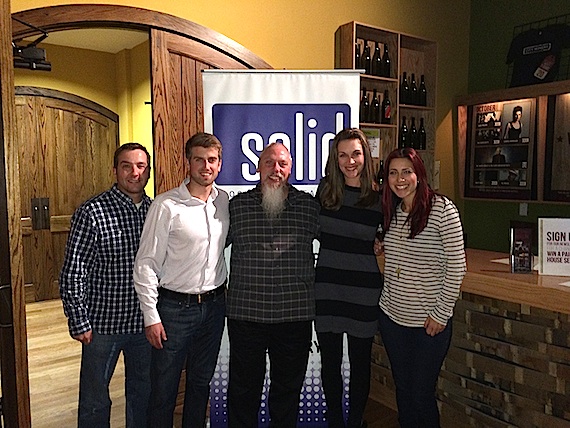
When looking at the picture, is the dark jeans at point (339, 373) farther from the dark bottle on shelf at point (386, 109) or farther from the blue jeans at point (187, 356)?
the dark bottle on shelf at point (386, 109)

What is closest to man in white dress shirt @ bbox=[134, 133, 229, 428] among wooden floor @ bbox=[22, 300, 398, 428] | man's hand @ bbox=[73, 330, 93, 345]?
man's hand @ bbox=[73, 330, 93, 345]

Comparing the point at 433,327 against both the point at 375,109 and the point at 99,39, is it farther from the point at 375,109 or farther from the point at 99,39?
the point at 99,39

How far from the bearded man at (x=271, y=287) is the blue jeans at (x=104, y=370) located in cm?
40

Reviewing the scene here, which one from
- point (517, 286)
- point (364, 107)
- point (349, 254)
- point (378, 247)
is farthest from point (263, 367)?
point (364, 107)

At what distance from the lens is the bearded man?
2.23 m

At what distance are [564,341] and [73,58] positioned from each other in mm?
5758

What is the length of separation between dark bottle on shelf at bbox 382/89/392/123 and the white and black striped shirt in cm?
191

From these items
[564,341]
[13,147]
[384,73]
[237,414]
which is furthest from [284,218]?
[384,73]

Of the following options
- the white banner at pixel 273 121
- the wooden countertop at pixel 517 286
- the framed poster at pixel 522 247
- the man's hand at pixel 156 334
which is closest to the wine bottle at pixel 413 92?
the white banner at pixel 273 121

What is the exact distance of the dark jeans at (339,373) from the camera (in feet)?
7.52

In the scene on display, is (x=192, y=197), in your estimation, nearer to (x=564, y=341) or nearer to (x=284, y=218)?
(x=284, y=218)

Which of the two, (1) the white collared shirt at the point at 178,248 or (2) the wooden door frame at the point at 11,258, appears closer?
(2) the wooden door frame at the point at 11,258

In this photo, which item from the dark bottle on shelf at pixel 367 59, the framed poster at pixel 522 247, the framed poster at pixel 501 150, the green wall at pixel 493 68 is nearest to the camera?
the framed poster at pixel 522 247

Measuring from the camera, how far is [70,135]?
19.9 ft
